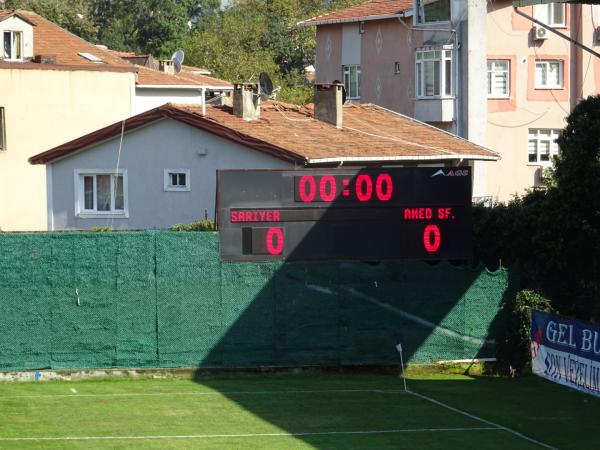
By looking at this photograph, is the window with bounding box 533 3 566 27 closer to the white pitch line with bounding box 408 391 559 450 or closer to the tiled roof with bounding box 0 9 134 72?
the tiled roof with bounding box 0 9 134 72

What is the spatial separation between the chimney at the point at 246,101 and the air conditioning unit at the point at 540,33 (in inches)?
883

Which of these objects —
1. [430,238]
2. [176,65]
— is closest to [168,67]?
[176,65]

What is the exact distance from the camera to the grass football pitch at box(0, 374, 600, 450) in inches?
675

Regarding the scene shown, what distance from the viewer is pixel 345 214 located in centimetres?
2233

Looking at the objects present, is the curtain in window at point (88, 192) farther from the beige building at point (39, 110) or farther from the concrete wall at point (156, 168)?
the beige building at point (39, 110)

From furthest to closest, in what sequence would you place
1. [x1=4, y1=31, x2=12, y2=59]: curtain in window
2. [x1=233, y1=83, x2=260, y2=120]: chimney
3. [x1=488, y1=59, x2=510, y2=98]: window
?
[x1=488, y1=59, x2=510, y2=98]: window, [x1=4, y1=31, x2=12, y2=59]: curtain in window, [x1=233, y1=83, x2=260, y2=120]: chimney

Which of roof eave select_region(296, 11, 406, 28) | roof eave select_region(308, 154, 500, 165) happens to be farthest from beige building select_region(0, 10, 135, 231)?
roof eave select_region(308, 154, 500, 165)

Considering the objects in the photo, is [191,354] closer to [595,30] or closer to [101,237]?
[101,237]

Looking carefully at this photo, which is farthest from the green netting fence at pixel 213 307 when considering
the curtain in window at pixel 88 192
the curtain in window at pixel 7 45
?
the curtain in window at pixel 7 45

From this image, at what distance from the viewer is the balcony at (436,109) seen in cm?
5066

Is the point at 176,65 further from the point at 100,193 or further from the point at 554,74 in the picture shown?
the point at 100,193

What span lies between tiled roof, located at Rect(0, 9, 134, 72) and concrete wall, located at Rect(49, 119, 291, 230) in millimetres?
13827

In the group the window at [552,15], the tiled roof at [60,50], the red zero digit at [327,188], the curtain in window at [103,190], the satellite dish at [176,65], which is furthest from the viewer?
the satellite dish at [176,65]

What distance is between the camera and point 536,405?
20.6 m
